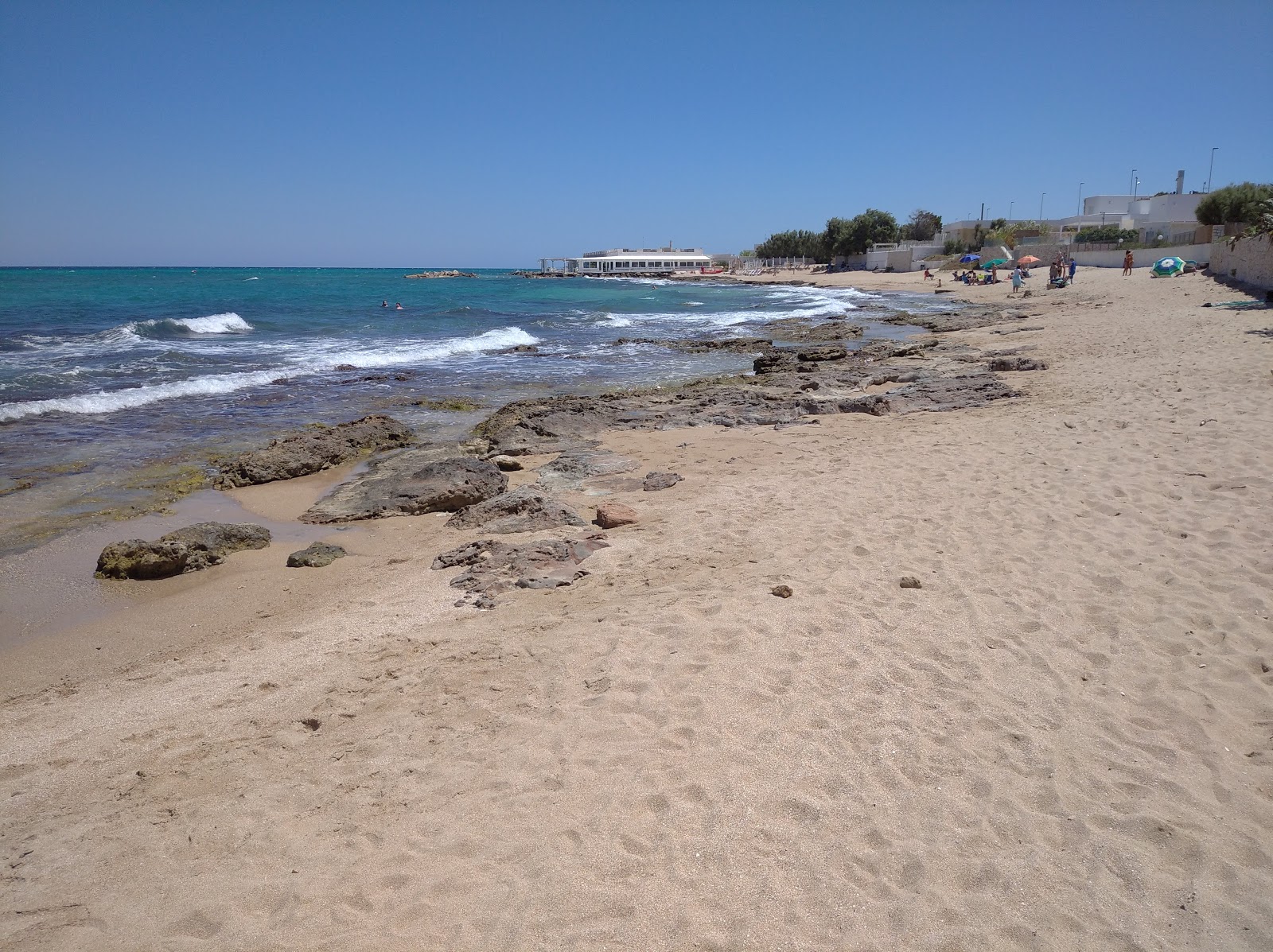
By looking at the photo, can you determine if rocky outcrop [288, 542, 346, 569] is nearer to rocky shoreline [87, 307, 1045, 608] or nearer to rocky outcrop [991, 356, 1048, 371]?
rocky shoreline [87, 307, 1045, 608]

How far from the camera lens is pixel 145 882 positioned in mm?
2824

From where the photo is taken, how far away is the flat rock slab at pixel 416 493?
746 cm

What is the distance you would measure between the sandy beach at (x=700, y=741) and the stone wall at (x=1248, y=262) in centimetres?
2131

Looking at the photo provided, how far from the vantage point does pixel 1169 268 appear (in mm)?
32406

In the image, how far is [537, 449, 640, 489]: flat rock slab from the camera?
8211 millimetres

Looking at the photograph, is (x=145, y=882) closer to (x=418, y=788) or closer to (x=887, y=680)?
(x=418, y=788)

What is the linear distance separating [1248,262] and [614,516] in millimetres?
28166

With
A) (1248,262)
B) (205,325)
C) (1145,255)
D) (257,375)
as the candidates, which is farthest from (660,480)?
(1145,255)

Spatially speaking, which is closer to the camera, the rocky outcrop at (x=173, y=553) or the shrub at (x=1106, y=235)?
the rocky outcrop at (x=173, y=553)

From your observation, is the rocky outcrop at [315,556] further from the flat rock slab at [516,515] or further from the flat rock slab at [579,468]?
the flat rock slab at [579,468]

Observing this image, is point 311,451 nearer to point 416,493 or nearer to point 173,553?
point 416,493

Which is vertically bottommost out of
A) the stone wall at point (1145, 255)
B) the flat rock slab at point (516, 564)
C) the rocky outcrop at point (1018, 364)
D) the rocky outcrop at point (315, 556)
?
the rocky outcrop at point (315, 556)

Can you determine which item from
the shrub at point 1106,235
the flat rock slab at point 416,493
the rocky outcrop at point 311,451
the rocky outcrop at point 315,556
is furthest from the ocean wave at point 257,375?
the shrub at point 1106,235

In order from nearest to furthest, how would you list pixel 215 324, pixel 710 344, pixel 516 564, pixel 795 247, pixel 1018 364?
pixel 516 564
pixel 1018 364
pixel 710 344
pixel 215 324
pixel 795 247
